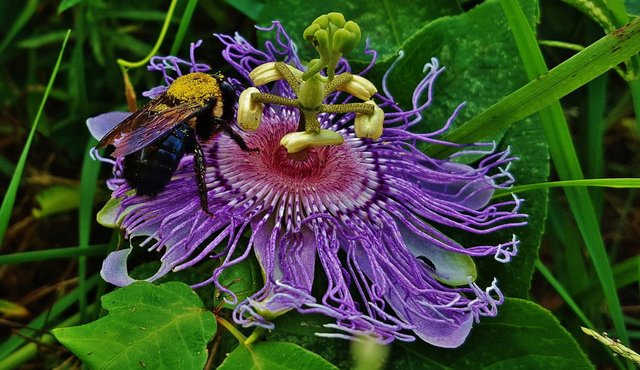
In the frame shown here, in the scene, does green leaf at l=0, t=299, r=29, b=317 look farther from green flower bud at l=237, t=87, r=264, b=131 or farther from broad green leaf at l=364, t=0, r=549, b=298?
broad green leaf at l=364, t=0, r=549, b=298

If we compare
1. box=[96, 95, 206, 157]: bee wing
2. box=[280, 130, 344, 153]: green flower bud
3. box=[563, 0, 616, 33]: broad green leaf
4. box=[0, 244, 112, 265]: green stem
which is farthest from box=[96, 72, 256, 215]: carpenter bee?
box=[563, 0, 616, 33]: broad green leaf

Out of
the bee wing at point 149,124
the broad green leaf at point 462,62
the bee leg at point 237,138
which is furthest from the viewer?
the broad green leaf at point 462,62

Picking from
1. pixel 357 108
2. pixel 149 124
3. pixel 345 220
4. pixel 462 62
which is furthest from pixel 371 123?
pixel 149 124

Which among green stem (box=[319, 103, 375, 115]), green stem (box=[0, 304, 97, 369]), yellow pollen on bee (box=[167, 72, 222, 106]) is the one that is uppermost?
yellow pollen on bee (box=[167, 72, 222, 106])

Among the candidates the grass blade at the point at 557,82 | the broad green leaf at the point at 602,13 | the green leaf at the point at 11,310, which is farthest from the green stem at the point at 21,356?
the broad green leaf at the point at 602,13

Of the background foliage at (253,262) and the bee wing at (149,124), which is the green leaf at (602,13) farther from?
the bee wing at (149,124)

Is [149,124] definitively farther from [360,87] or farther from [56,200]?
[56,200]
